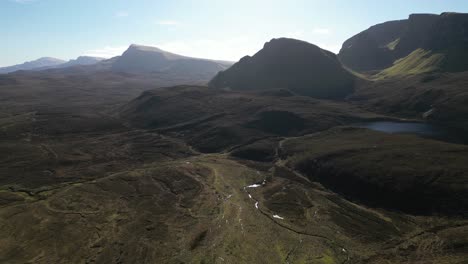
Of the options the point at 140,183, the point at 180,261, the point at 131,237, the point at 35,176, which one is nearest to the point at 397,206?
the point at 180,261

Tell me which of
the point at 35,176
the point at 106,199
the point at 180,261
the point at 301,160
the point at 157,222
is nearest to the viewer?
the point at 180,261

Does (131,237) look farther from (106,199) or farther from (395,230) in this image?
(395,230)

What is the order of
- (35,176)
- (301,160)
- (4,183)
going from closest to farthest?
1. (4,183)
2. (35,176)
3. (301,160)

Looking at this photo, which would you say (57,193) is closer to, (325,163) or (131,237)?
(131,237)

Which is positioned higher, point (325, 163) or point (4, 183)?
point (325, 163)

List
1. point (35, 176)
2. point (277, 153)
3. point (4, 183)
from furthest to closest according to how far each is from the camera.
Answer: point (277, 153) → point (35, 176) → point (4, 183)

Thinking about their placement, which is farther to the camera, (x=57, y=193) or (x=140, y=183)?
(x=140, y=183)

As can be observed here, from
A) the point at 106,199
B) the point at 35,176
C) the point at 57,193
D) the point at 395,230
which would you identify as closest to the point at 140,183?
the point at 106,199

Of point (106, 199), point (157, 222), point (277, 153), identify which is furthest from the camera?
point (277, 153)

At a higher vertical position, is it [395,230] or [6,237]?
[395,230]
